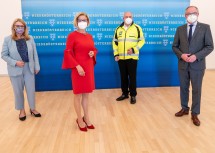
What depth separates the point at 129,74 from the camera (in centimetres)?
423

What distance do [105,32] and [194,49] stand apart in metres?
2.34

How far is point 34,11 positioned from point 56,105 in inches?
76.8

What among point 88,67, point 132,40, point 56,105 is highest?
point 132,40

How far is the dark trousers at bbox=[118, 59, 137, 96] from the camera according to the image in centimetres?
419

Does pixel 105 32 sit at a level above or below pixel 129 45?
above

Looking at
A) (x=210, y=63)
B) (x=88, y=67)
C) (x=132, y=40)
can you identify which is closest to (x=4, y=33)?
(x=132, y=40)

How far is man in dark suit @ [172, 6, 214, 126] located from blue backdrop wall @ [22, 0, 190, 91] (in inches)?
74.6

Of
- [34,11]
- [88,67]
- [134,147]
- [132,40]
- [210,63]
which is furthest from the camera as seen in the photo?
[210,63]

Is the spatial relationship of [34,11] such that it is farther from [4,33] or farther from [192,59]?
[192,59]

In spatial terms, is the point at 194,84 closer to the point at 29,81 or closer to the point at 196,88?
the point at 196,88

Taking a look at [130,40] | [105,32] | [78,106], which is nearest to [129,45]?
[130,40]

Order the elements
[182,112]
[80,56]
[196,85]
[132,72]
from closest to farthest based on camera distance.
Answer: [80,56] < [196,85] < [182,112] < [132,72]

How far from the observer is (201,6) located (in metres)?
6.52

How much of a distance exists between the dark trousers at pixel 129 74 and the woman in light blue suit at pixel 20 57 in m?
1.59
